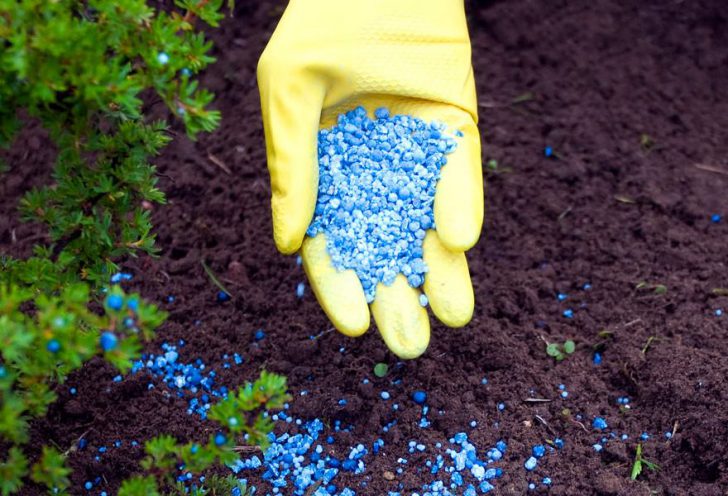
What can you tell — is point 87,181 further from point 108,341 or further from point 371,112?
point 371,112

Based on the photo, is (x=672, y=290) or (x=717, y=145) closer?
(x=672, y=290)

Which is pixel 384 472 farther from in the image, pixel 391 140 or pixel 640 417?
pixel 391 140

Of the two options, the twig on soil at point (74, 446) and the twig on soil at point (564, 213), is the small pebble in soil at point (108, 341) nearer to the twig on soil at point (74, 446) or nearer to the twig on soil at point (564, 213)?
the twig on soil at point (74, 446)

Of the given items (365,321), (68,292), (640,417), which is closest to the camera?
(68,292)

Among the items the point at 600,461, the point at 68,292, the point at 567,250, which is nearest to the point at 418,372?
the point at 600,461

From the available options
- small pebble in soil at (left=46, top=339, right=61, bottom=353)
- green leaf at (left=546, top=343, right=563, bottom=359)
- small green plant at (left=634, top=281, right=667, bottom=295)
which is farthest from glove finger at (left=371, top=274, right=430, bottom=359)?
small pebble in soil at (left=46, top=339, right=61, bottom=353)

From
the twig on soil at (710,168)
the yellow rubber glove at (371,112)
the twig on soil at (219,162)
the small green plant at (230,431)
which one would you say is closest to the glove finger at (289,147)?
the yellow rubber glove at (371,112)

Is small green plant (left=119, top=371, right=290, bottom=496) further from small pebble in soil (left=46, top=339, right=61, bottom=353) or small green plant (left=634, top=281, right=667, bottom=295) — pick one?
small green plant (left=634, top=281, right=667, bottom=295)

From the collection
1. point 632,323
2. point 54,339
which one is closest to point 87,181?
point 54,339
